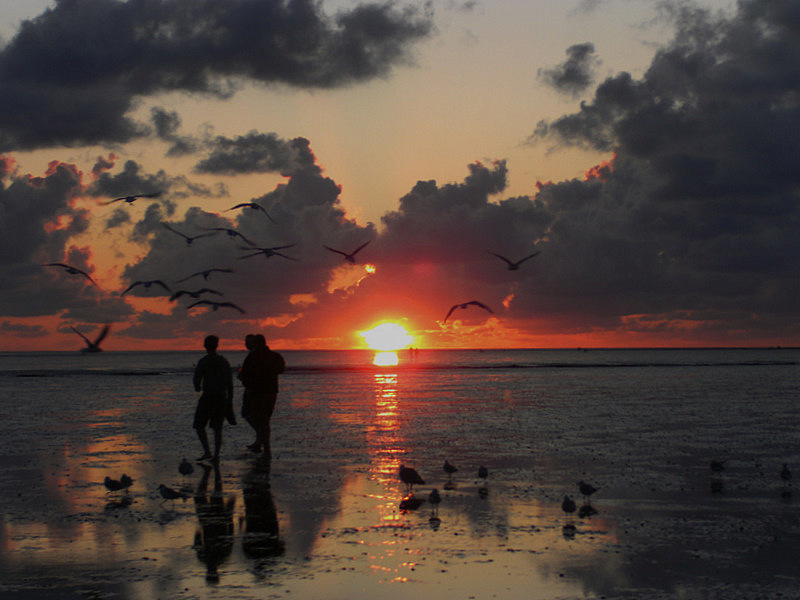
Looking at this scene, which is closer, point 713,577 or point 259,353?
point 713,577

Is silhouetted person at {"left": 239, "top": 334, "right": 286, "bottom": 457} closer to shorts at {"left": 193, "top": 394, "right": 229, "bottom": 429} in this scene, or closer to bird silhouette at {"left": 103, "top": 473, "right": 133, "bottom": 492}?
shorts at {"left": 193, "top": 394, "right": 229, "bottom": 429}

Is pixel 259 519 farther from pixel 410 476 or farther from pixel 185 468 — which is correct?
pixel 185 468

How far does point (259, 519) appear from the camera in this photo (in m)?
9.69

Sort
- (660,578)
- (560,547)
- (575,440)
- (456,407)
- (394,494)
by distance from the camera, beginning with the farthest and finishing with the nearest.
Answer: (456,407) → (575,440) → (394,494) → (560,547) → (660,578)

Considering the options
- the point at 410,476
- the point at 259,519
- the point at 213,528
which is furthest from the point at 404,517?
the point at 213,528

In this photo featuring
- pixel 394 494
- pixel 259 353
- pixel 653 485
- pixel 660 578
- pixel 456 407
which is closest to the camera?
pixel 660 578

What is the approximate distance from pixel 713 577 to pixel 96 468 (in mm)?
11489

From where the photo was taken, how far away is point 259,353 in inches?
631

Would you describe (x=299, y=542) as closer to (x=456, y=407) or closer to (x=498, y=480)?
(x=498, y=480)

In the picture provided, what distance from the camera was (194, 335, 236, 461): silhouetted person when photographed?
49.0ft

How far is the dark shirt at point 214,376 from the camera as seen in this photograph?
49.2ft

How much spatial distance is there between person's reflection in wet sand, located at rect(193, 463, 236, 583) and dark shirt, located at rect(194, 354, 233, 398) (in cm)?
273

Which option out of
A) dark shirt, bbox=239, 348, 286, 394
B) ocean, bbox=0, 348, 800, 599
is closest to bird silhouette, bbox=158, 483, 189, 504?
ocean, bbox=0, 348, 800, 599

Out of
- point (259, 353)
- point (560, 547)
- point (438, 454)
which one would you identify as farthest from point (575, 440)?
point (560, 547)
